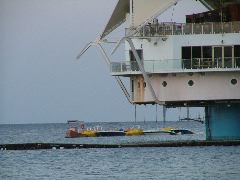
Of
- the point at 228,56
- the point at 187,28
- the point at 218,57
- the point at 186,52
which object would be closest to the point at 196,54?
the point at 186,52

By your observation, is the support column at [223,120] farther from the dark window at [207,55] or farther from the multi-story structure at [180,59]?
the dark window at [207,55]

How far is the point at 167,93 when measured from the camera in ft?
262

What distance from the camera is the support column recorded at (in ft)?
269

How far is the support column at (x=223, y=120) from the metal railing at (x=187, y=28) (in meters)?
5.60

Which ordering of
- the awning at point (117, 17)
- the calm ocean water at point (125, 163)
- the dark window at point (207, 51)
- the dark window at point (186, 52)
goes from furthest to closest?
the awning at point (117, 17) → the dark window at point (186, 52) → the dark window at point (207, 51) → the calm ocean water at point (125, 163)

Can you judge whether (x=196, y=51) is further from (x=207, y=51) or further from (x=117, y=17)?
(x=117, y=17)

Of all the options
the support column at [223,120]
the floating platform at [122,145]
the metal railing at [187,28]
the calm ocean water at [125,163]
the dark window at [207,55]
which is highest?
the metal railing at [187,28]

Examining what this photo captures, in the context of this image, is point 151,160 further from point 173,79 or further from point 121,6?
point 121,6

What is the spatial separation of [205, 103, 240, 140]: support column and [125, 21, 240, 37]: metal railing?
18.4 feet

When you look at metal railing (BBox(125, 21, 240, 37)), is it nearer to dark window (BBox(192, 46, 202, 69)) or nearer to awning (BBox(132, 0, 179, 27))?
awning (BBox(132, 0, 179, 27))

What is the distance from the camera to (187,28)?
8056 centimetres

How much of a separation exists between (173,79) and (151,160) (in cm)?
835

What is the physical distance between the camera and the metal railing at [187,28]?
262ft

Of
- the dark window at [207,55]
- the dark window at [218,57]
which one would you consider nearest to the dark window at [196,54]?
the dark window at [207,55]
